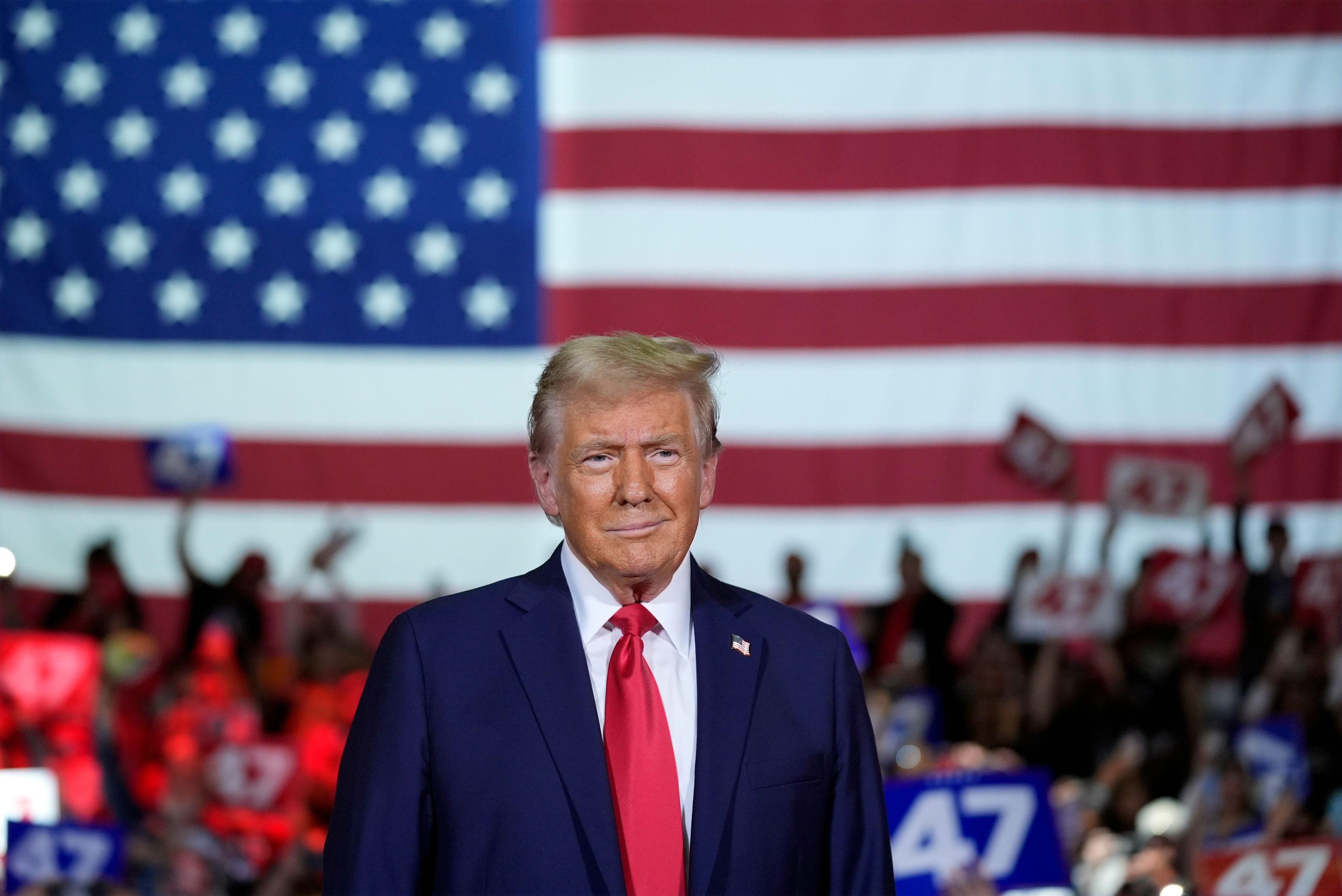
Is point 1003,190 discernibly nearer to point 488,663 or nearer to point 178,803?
point 178,803

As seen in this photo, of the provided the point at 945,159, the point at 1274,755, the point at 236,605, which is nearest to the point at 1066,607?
the point at 1274,755

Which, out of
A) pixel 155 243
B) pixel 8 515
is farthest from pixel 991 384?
pixel 8 515

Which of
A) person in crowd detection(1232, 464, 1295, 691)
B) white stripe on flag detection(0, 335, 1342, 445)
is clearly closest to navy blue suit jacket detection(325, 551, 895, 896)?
person in crowd detection(1232, 464, 1295, 691)

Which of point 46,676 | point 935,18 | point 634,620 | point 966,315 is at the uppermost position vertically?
point 935,18

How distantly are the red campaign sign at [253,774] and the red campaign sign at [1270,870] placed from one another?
3.09 m

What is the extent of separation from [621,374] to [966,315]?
20.9 feet

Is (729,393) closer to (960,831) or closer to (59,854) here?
(59,854)

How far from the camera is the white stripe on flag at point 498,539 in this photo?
738cm

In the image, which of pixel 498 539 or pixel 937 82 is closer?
pixel 498 539

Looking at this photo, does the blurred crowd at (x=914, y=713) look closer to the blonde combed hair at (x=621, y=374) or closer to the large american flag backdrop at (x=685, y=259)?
the large american flag backdrop at (x=685, y=259)

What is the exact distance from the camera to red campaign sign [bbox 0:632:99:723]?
625cm

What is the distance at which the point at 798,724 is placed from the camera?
1.44 meters

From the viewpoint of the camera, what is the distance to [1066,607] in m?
6.28

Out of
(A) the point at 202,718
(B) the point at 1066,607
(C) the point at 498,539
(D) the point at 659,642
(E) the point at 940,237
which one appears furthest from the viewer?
(E) the point at 940,237
